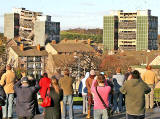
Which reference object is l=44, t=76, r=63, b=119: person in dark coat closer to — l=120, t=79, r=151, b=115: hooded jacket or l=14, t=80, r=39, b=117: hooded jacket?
l=14, t=80, r=39, b=117: hooded jacket

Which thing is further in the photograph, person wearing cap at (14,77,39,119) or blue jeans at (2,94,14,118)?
blue jeans at (2,94,14,118)

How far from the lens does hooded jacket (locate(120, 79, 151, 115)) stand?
39.9 feet

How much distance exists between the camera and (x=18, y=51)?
155 m

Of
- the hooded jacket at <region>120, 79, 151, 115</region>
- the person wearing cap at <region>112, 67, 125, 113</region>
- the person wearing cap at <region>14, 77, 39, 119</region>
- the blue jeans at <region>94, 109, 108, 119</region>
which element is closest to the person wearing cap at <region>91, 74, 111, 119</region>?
the blue jeans at <region>94, 109, 108, 119</region>

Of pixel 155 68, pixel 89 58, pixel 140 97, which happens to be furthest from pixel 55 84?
pixel 89 58

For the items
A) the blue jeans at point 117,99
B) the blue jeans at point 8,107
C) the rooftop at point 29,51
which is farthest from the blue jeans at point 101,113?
the rooftop at point 29,51

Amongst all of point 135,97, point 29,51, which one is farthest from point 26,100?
point 29,51

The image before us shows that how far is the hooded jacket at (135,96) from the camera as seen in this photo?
39.9 ft

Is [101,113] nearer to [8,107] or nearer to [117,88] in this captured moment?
[8,107]

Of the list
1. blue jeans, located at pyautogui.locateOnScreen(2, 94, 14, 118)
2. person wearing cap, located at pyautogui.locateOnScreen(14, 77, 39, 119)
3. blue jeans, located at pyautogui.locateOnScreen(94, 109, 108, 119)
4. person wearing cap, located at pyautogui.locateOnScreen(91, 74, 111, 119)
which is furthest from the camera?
blue jeans, located at pyautogui.locateOnScreen(2, 94, 14, 118)

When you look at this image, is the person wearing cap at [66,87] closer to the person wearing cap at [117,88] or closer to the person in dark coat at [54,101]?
the person wearing cap at [117,88]

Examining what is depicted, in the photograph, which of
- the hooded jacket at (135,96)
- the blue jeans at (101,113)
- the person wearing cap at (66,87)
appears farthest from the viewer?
the person wearing cap at (66,87)

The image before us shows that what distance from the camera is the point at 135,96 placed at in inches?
481

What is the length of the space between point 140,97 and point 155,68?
75.1 ft
